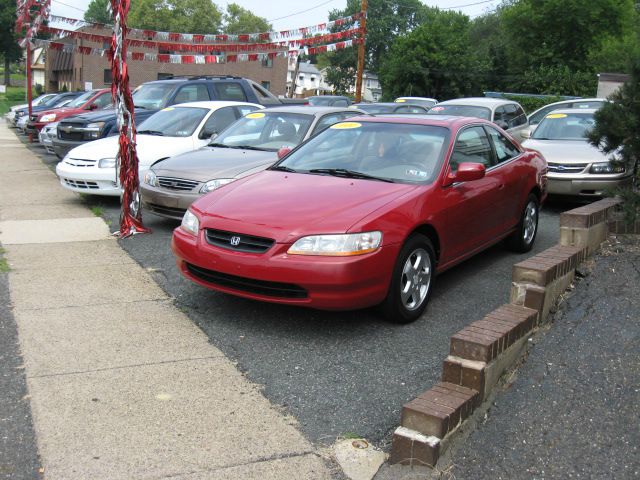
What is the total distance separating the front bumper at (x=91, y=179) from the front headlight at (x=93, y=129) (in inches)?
103

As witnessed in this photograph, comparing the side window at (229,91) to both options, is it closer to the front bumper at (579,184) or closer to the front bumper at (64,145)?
the front bumper at (64,145)

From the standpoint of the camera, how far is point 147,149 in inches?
405

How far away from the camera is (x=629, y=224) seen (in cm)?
596

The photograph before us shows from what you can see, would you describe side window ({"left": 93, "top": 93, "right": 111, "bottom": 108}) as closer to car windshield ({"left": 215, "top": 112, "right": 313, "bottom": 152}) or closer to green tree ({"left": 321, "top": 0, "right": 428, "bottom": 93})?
car windshield ({"left": 215, "top": 112, "right": 313, "bottom": 152})

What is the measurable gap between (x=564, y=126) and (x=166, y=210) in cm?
675

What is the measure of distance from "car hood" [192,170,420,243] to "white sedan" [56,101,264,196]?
4.55 meters

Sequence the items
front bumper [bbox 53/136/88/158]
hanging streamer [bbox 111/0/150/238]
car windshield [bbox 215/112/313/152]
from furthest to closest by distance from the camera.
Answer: front bumper [bbox 53/136/88/158]
car windshield [bbox 215/112/313/152]
hanging streamer [bbox 111/0/150/238]

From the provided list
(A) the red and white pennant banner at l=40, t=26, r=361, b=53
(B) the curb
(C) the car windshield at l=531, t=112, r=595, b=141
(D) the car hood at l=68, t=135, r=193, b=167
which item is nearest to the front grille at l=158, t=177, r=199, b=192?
(D) the car hood at l=68, t=135, r=193, b=167

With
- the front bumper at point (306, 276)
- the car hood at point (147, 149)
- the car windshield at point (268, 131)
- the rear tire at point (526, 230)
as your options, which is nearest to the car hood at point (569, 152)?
the rear tire at point (526, 230)

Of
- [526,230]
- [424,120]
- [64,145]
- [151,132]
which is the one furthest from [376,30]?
[424,120]

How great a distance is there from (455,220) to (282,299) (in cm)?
176

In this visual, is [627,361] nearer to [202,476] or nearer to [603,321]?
[603,321]

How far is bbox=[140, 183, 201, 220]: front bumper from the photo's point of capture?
820 cm

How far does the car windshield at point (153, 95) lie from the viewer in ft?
45.6
